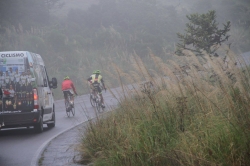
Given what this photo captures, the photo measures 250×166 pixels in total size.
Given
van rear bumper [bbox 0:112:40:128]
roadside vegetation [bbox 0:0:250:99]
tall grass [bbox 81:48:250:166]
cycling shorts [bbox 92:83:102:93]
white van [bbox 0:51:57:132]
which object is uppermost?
roadside vegetation [bbox 0:0:250:99]

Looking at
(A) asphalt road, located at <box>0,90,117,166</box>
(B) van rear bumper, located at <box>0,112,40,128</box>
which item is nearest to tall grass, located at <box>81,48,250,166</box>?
(A) asphalt road, located at <box>0,90,117,166</box>

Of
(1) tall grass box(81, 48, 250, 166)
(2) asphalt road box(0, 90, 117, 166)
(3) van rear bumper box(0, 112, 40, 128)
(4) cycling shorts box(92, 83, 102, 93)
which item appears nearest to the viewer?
(1) tall grass box(81, 48, 250, 166)

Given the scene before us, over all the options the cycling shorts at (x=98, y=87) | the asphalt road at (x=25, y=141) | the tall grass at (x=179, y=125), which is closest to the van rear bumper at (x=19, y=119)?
the asphalt road at (x=25, y=141)

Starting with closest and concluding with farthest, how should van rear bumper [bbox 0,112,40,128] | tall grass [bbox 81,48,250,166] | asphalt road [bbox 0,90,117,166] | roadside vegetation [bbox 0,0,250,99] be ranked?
1. tall grass [bbox 81,48,250,166]
2. asphalt road [bbox 0,90,117,166]
3. van rear bumper [bbox 0,112,40,128]
4. roadside vegetation [bbox 0,0,250,99]

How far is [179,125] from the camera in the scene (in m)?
8.12

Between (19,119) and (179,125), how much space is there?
7.87 meters

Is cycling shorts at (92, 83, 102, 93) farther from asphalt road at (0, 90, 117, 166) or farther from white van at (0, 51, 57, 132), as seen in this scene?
white van at (0, 51, 57, 132)

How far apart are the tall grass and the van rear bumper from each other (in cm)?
490

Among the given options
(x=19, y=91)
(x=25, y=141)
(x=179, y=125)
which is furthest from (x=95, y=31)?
(x=179, y=125)

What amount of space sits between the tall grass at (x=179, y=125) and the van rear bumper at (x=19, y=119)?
4.90 metres

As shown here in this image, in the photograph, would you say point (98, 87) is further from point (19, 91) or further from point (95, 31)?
point (95, 31)

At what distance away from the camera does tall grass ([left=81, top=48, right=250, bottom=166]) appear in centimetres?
653

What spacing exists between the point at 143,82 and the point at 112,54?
35221 mm

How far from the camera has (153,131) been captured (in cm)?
804
